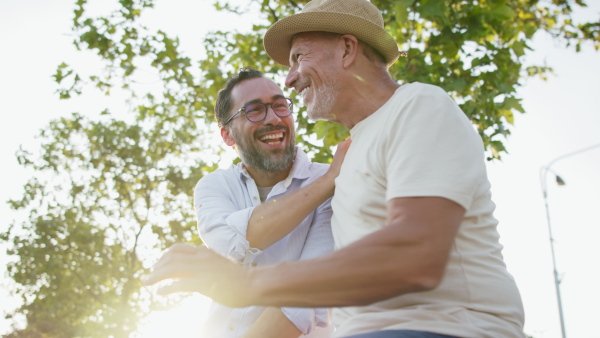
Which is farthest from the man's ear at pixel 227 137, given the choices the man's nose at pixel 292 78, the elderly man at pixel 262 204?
the man's nose at pixel 292 78

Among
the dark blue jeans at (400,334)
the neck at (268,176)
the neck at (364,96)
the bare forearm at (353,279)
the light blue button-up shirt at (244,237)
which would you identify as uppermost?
the neck at (268,176)

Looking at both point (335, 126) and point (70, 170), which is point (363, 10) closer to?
point (335, 126)

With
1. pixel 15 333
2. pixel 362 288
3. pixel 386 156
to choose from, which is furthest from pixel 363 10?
pixel 15 333

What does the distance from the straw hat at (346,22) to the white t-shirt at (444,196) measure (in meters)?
0.58

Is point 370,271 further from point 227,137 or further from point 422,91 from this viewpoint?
point 227,137

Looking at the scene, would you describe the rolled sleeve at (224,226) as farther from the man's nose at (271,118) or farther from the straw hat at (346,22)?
the straw hat at (346,22)

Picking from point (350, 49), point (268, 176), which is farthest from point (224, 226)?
point (350, 49)

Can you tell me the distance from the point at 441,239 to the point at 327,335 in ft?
5.36

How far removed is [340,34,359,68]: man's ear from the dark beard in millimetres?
844

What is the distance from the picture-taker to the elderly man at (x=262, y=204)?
8.72 feet

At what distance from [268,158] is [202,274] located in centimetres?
168

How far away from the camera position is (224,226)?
8.98ft

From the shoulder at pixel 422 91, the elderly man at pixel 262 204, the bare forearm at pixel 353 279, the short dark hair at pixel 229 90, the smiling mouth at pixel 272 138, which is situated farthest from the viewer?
the short dark hair at pixel 229 90

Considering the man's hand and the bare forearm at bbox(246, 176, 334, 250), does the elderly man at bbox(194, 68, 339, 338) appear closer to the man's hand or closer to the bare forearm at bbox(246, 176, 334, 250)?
the bare forearm at bbox(246, 176, 334, 250)
